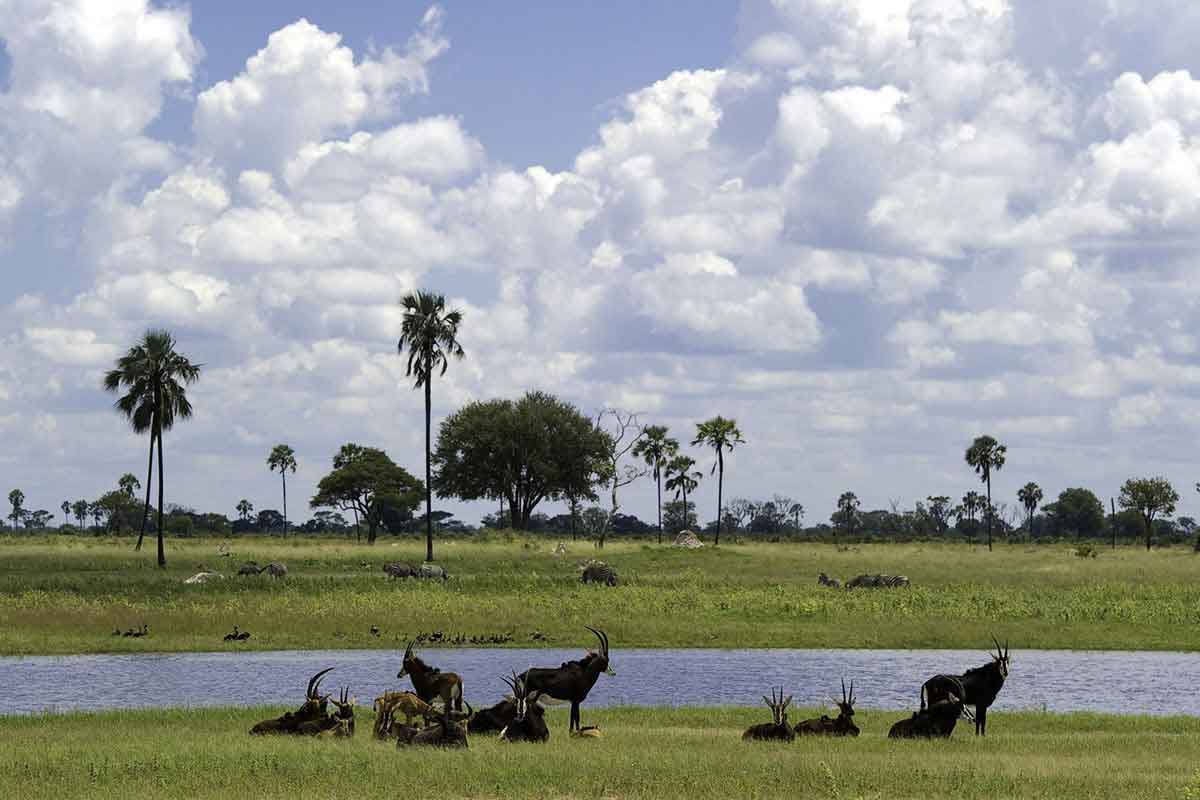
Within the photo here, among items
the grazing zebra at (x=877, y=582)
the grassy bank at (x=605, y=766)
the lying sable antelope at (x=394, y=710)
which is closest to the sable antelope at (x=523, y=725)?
the grassy bank at (x=605, y=766)

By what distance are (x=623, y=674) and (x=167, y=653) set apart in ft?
42.3

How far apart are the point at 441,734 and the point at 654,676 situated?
51.3 feet

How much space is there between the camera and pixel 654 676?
33438 millimetres

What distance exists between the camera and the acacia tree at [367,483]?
441ft

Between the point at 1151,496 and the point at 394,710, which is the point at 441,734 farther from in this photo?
the point at 1151,496

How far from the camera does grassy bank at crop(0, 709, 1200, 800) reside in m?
15.3

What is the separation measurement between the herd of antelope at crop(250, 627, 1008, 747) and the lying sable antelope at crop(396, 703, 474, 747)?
43mm

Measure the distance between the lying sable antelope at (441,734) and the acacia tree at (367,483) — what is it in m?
114

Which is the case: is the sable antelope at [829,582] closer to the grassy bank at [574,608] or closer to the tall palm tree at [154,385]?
the grassy bank at [574,608]

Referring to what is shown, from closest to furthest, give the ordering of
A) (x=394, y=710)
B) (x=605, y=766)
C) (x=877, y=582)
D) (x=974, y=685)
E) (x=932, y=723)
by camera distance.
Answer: (x=605, y=766) < (x=394, y=710) < (x=932, y=723) < (x=974, y=685) < (x=877, y=582)

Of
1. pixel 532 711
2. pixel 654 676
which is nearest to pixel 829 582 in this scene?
pixel 654 676

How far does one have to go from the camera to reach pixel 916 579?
64.1 m

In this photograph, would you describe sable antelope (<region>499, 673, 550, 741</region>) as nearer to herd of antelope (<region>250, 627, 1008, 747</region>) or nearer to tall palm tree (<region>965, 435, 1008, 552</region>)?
herd of antelope (<region>250, 627, 1008, 747</region>)

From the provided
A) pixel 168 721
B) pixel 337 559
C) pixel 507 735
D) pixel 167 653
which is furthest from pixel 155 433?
pixel 507 735
